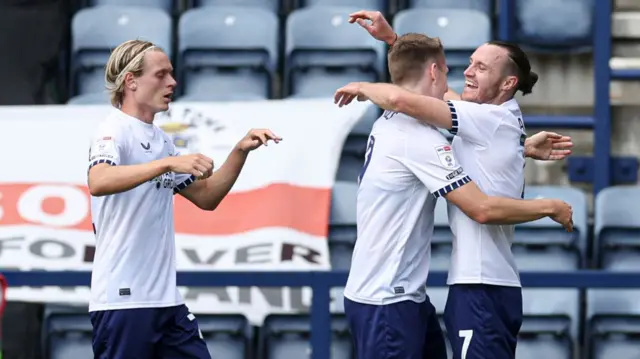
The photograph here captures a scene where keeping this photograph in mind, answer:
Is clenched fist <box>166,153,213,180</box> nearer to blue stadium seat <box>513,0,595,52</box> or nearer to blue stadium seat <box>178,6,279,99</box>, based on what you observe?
blue stadium seat <box>178,6,279,99</box>

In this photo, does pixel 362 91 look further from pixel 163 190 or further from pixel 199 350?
pixel 199 350

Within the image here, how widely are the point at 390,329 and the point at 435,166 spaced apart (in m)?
0.57

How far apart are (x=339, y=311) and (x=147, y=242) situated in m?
2.01

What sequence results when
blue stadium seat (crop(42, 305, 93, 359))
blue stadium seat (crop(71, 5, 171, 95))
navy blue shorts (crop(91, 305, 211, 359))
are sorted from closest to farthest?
1. navy blue shorts (crop(91, 305, 211, 359))
2. blue stadium seat (crop(42, 305, 93, 359))
3. blue stadium seat (crop(71, 5, 171, 95))

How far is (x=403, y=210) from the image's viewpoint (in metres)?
4.52

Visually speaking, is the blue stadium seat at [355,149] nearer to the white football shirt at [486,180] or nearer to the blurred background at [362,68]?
the blurred background at [362,68]

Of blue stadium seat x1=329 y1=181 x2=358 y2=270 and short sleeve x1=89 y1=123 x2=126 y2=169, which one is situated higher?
short sleeve x1=89 y1=123 x2=126 y2=169

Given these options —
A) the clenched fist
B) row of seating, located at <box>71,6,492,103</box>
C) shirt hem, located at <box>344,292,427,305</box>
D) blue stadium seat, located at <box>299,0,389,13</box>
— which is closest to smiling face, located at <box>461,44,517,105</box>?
shirt hem, located at <box>344,292,427,305</box>

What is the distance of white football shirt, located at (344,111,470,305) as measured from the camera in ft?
14.7

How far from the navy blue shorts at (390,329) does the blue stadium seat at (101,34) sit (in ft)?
A: 11.5

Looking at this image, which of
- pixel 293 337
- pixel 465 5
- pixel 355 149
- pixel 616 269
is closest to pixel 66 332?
pixel 293 337

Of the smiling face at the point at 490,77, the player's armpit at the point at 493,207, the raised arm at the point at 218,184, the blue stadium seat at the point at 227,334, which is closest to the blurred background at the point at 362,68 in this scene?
the blue stadium seat at the point at 227,334

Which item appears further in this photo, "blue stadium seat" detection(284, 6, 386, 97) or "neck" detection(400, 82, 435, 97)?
"blue stadium seat" detection(284, 6, 386, 97)

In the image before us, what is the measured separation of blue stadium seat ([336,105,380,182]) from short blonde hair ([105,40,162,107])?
8.08ft
